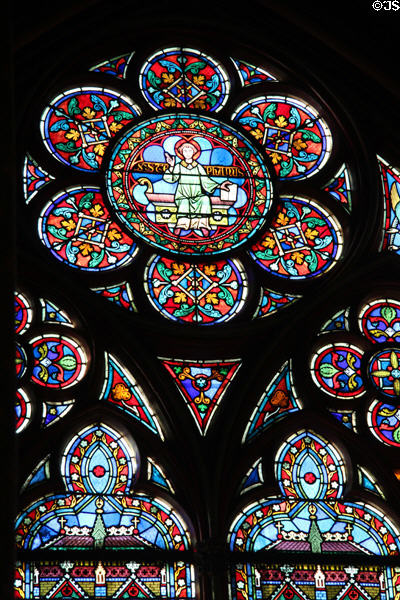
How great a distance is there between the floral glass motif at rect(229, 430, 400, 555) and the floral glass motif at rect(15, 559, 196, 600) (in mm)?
581

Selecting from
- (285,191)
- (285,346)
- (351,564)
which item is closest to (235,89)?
(285,191)

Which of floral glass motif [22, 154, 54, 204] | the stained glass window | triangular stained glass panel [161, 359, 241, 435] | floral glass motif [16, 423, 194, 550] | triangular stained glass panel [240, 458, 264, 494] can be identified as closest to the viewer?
floral glass motif [16, 423, 194, 550]

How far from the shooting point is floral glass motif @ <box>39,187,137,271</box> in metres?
12.1

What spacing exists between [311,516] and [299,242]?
2873mm

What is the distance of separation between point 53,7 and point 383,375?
4.63 meters

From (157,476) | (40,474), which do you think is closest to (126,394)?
(157,476)

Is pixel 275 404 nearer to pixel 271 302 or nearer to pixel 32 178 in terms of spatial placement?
pixel 271 302

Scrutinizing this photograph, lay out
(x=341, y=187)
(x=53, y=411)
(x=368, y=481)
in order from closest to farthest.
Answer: (x=53, y=411), (x=368, y=481), (x=341, y=187)

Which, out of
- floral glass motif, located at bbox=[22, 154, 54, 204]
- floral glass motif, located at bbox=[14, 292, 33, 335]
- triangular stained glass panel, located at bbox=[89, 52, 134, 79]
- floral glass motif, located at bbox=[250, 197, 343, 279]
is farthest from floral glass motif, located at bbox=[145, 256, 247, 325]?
triangular stained glass panel, located at bbox=[89, 52, 134, 79]

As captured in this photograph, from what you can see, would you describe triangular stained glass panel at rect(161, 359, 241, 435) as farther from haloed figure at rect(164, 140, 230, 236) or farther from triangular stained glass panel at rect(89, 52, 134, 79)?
triangular stained glass panel at rect(89, 52, 134, 79)

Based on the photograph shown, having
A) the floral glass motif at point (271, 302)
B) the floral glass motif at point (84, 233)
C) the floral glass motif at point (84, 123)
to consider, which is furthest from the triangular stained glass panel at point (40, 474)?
the floral glass motif at point (84, 123)

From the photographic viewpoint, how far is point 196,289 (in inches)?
481

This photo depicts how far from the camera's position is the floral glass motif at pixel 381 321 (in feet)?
40.1

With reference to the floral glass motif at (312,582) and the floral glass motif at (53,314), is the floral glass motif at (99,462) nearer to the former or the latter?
the floral glass motif at (53,314)
